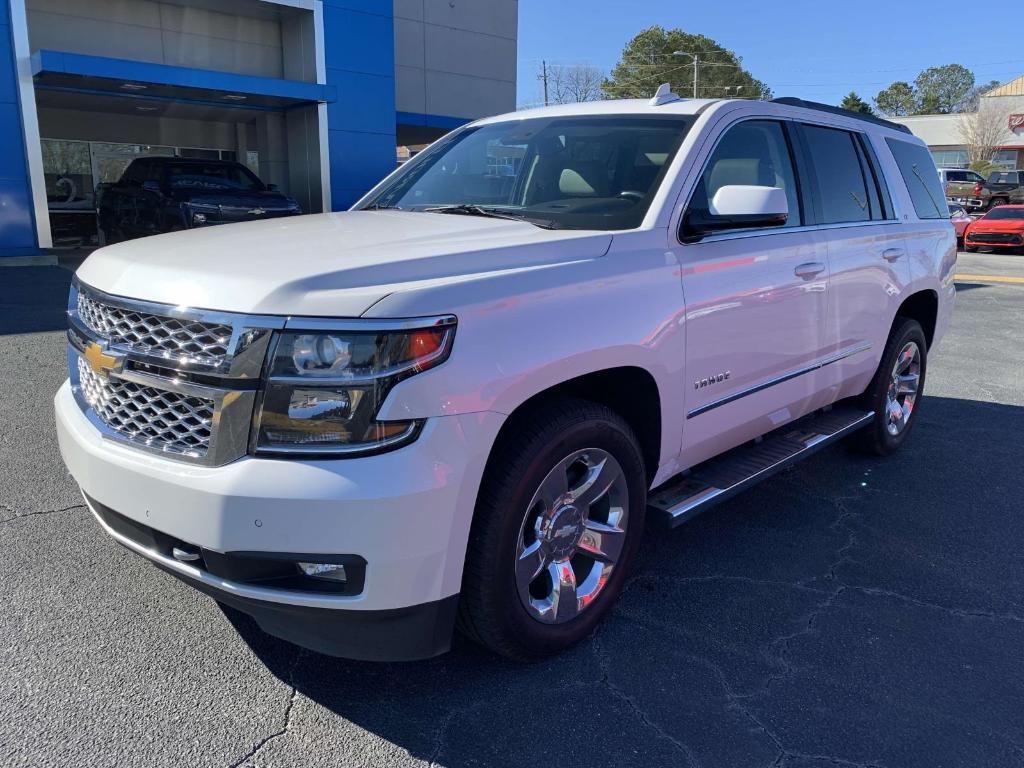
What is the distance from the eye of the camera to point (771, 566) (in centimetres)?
376

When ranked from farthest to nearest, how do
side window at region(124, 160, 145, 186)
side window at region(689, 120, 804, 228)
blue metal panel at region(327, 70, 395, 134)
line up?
blue metal panel at region(327, 70, 395, 134), side window at region(124, 160, 145, 186), side window at region(689, 120, 804, 228)

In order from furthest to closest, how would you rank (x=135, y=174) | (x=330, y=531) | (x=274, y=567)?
(x=135, y=174)
(x=274, y=567)
(x=330, y=531)

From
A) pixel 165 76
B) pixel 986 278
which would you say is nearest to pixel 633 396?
pixel 165 76

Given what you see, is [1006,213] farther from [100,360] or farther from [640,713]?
[100,360]

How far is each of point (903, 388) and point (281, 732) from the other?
4.45 metres

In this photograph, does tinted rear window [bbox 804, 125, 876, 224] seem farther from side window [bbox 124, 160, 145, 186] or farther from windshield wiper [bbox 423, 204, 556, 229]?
side window [bbox 124, 160, 145, 186]

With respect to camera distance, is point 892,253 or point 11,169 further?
point 11,169

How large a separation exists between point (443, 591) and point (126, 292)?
1354mm

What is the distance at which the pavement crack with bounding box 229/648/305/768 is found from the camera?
238 centimetres

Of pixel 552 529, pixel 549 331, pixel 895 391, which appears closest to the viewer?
pixel 549 331

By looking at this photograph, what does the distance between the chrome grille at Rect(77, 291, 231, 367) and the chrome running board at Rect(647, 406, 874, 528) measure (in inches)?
72.5

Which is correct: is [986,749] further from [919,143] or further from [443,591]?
[919,143]

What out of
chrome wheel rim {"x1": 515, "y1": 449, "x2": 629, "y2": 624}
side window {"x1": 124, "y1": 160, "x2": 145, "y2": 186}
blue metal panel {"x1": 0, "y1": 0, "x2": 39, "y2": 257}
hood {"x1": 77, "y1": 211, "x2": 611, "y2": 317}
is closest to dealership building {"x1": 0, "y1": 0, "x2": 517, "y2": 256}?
blue metal panel {"x1": 0, "y1": 0, "x2": 39, "y2": 257}

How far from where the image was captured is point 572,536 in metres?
2.93
